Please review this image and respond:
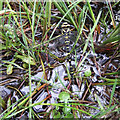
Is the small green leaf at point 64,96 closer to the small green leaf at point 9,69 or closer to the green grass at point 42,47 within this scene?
the green grass at point 42,47

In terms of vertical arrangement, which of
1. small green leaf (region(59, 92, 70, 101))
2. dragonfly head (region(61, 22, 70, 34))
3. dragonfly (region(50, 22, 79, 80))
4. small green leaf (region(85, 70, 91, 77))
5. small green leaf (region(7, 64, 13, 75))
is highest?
dragonfly head (region(61, 22, 70, 34))

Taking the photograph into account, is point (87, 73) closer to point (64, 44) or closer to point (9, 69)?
point (64, 44)

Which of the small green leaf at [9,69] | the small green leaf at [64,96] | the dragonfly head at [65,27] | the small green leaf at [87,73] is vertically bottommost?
the small green leaf at [64,96]

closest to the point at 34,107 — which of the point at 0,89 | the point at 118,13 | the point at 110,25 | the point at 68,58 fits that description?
the point at 0,89

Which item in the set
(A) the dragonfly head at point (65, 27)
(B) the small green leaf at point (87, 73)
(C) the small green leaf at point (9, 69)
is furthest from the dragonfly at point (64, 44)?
(C) the small green leaf at point (9, 69)

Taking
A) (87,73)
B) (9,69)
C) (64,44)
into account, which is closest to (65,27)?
(64,44)

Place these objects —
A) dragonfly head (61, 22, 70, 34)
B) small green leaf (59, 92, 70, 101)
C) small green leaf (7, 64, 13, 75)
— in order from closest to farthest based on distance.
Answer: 1. small green leaf (59, 92, 70, 101)
2. small green leaf (7, 64, 13, 75)
3. dragonfly head (61, 22, 70, 34)

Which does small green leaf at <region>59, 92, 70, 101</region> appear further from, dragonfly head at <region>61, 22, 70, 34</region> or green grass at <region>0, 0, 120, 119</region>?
dragonfly head at <region>61, 22, 70, 34</region>

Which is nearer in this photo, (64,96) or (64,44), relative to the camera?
(64,96)

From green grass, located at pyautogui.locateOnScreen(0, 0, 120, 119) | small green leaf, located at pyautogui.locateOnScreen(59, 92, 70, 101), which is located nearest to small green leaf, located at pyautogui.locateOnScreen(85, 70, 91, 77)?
green grass, located at pyautogui.locateOnScreen(0, 0, 120, 119)

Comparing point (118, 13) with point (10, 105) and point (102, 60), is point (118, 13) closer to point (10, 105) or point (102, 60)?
point (102, 60)

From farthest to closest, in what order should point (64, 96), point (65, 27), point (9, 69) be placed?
point (65, 27) → point (9, 69) → point (64, 96)

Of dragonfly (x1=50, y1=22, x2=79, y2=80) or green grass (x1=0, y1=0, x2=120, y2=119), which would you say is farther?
dragonfly (x1=50, y1=22, x2=79, y2=80)

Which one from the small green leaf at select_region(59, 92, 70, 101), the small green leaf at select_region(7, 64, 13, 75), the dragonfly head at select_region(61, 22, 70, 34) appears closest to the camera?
the small green leaf at select_region(59, 92, 70, 101)
